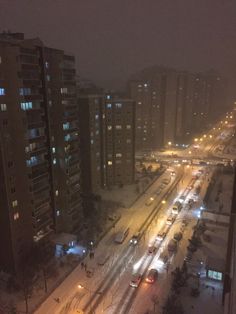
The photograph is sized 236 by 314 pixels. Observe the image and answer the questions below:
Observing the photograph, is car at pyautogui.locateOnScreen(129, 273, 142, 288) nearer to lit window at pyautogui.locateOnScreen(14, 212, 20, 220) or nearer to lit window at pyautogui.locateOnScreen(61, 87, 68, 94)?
lit window at pyautogui.locateOnScreen(14, 212, 20, 220)

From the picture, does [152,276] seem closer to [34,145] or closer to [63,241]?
[63,241]

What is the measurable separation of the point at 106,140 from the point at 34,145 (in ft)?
85.7

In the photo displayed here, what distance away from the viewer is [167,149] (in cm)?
8600

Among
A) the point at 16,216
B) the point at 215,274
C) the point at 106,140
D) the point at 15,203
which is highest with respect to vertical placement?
the point at 106,140

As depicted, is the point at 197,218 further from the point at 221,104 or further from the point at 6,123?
the point at 221,104

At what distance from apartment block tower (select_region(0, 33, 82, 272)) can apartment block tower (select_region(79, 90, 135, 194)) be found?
12.4 meters

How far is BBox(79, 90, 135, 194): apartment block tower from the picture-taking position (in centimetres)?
4912

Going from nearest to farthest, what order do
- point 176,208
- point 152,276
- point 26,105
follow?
point 26,105
point 152,276
point 176,208

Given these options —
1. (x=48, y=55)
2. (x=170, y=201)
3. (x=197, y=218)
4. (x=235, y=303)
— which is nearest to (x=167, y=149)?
(x=170, y=201)

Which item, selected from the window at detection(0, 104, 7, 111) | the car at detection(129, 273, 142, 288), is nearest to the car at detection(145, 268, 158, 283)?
the car at detection(129, 273, 142, 288)

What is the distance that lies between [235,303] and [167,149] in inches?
2926

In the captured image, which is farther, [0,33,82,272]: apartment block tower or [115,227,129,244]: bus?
[115,227,129,244]: bus

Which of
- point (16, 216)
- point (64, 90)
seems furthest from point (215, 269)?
point (64, 90)

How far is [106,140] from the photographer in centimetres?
5516
